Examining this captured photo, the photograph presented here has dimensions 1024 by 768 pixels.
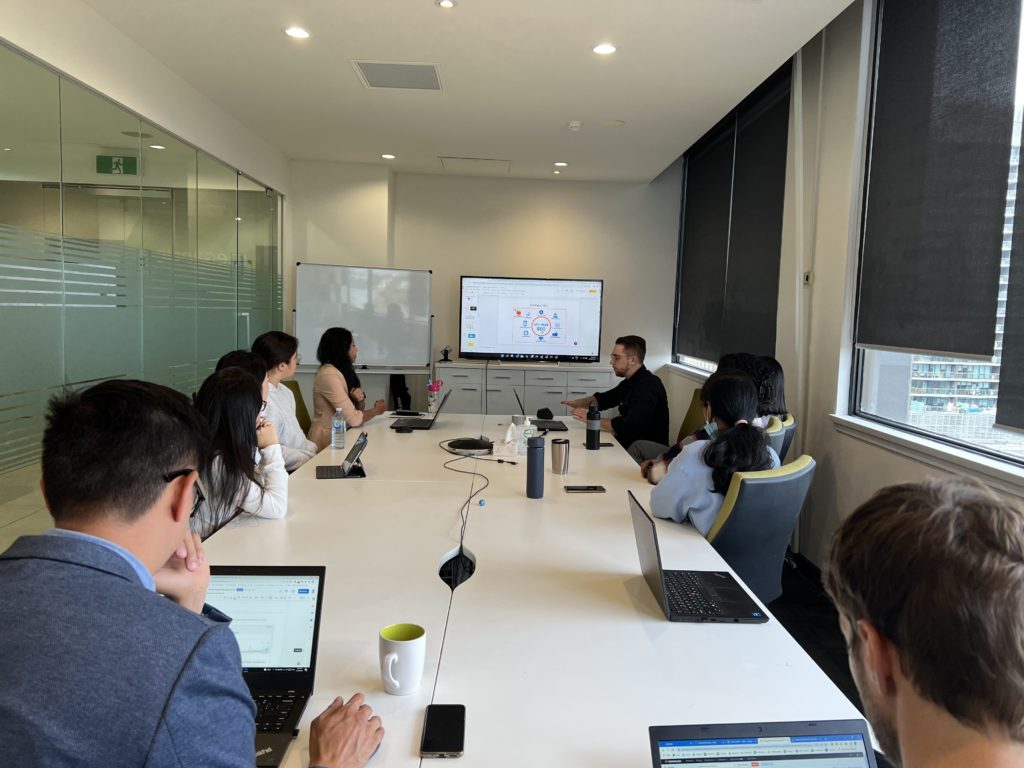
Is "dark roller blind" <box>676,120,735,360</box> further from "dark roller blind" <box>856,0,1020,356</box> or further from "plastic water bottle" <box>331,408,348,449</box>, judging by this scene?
"plastic water bottle" <box>331,408,348,449</box>

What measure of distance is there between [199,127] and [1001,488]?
16.4ft

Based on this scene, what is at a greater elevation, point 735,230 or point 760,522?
point 735,230

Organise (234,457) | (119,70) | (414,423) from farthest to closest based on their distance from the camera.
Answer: (414,423), (119,70), (234,457)

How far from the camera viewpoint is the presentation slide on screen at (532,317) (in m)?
6.89

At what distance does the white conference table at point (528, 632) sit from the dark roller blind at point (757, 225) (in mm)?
2897

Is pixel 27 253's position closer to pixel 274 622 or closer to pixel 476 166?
pixel 274 622

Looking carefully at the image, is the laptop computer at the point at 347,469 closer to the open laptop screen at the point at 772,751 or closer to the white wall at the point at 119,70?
the open laptop screen at the point at 772,751

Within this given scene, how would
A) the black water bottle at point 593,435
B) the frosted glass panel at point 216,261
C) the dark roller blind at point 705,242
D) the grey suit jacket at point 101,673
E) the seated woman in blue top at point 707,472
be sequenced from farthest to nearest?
the dark roller blind at point 705,242 < the frosted glass panel at point 216,261 < the black water bottle at point 593,435 < the seated woman in blue top at point 707,472 < the grey suit jacket at point 101,673

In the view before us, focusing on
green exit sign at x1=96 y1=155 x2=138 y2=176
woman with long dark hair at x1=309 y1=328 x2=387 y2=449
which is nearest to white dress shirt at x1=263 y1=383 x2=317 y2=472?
woman with long dark hair at x1=309 y1=328 x2=387 y2=449

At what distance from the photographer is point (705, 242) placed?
6352 millimetres

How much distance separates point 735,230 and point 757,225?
0.50m

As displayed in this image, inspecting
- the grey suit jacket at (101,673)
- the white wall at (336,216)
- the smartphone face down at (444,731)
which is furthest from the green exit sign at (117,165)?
the smartphone face down at (444,731)

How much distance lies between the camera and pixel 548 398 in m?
6.80

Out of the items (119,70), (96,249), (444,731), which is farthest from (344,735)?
(119,70)
